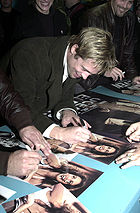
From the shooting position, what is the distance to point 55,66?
1.19 meters

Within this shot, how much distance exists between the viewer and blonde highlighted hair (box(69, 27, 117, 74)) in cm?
109

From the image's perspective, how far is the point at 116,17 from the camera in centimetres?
202

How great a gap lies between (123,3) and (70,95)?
988 mm

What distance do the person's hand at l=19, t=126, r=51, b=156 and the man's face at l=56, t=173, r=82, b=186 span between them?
0.50 feet

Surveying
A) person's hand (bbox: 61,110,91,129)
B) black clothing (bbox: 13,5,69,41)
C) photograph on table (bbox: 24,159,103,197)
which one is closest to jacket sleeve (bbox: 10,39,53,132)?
person's hand (bbox: 61,110,91,129)

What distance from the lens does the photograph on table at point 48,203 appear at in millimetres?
713

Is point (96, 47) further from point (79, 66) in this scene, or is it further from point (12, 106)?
point (12, 106)

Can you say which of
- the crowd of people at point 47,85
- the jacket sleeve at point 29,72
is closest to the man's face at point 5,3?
the crowd of people at point 47,85

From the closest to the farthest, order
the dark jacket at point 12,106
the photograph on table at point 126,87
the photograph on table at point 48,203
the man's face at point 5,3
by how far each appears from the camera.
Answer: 1. the photograph on table at point 48,203
2. the dark jacket at point 12,106
3. the photograph on table at point 126,87
4. the man's face at point 5,3

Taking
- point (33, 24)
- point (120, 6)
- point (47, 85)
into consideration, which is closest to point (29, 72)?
point (47, 85)

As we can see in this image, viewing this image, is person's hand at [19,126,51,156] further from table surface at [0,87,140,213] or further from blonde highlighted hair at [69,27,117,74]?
blonde highlighted hair at [69,27,117,74]

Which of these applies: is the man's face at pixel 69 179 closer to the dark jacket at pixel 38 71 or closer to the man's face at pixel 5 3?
the dark jacket at pixel 38 71

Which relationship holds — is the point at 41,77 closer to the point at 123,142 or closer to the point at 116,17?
the point at 123,142

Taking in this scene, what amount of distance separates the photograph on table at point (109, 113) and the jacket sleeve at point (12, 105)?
38 centimetres
